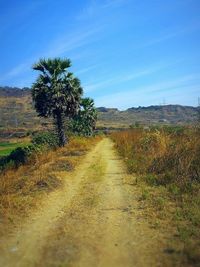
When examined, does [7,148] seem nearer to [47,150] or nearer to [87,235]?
[47,150]

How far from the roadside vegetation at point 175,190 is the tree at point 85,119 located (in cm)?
3461

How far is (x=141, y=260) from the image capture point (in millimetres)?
6230

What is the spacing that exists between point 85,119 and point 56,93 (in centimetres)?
2574

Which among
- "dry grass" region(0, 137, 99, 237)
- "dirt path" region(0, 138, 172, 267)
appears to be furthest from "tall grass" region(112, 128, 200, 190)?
"dry grass" region(0, 137, 99, 237)

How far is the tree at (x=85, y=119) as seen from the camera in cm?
5231

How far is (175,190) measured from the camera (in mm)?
10711

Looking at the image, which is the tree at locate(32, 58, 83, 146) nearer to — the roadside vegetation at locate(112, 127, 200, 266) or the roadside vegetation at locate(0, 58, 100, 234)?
the roadside vegetation at locate(0, 58, 100, 234)

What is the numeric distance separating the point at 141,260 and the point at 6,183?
7.39 m

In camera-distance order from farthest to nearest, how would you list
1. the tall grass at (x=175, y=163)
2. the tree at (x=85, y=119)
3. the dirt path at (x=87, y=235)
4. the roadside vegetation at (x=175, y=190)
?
the tree at (x=85, y=119) < the tall grass at (x=175, y=163) < the roadside vegetation at (x=175, y=190) < the dirt path at (x=87, y=235)

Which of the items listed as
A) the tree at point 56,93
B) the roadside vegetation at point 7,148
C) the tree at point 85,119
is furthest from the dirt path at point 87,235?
the tree at point 85,119

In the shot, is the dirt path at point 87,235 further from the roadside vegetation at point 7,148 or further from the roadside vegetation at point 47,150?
the roadside vegetation at point 7,148

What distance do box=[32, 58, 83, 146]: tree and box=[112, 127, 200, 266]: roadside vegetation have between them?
13.8 metres

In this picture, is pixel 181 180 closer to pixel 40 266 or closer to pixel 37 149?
pixel 40 266

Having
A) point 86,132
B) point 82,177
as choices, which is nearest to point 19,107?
point 86,132
